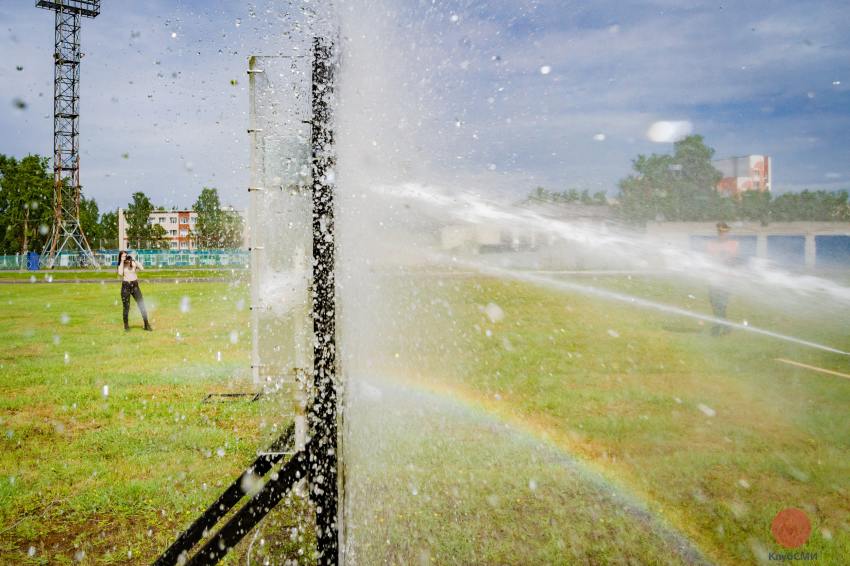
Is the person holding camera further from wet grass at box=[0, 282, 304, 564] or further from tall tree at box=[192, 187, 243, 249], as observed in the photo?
tall tree at box=[192, 187, 243, 249]

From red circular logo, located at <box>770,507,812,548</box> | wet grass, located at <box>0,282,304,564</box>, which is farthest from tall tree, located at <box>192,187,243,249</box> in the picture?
red circular logo, located at <box>770,507,812,548</box>

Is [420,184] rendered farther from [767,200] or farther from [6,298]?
[767,200]

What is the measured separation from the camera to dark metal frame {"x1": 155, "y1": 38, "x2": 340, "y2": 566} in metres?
2.50

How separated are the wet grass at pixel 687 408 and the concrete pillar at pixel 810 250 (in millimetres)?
29076

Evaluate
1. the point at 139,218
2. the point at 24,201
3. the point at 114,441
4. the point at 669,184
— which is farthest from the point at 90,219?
the point at 114,441

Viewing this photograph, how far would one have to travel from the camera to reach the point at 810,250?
39.3 m

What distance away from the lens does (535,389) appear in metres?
7.02

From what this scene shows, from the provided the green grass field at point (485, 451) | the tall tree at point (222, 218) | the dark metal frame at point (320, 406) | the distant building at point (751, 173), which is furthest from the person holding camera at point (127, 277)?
the distant building at point (751, 173)

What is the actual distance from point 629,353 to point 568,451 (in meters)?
5.35

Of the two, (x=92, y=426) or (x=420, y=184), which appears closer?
(x=420, y=184)

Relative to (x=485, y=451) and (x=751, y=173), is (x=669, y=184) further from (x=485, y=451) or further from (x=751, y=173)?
(x=485, y=451)

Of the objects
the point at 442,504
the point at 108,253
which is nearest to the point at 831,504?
the point at 442,504

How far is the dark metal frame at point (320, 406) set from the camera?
2504mm

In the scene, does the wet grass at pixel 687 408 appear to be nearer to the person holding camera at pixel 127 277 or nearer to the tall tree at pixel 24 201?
the person holding camera at pixel 127 277
